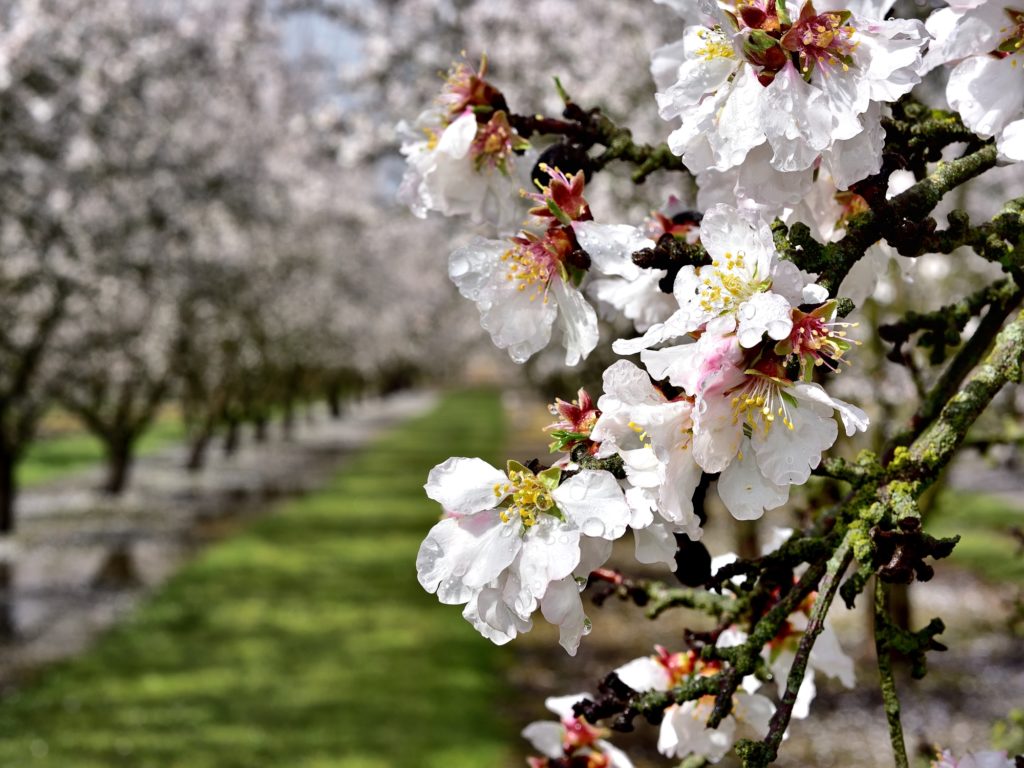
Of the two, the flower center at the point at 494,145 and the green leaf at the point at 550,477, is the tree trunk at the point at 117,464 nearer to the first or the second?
the flower center at the point at 494,145

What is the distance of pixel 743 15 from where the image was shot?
880mm

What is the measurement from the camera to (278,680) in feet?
25.8

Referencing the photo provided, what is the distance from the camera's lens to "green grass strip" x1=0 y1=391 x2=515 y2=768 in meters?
6.50

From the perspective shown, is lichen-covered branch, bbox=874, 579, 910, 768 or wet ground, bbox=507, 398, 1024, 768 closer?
lichen-covered branch, bbox=874, 579, 910, 768

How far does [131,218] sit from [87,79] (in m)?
2.09

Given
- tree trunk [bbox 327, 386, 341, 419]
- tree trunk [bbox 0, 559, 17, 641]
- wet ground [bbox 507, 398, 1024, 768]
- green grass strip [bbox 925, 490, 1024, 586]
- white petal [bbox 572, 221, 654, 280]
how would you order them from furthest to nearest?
tree trunk [bbox 327, 386, 341, 419], green grass strip [bbox 925, 490, 1024, 586], tree trunk [bbox 0, 559, 17, 641], wet ground [bbox 507, 398, 1024, 768], white petal [bbox 572, 221, 654, 280]

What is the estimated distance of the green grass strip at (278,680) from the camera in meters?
6.50

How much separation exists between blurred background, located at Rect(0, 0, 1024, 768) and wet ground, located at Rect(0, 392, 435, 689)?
65 millimetres

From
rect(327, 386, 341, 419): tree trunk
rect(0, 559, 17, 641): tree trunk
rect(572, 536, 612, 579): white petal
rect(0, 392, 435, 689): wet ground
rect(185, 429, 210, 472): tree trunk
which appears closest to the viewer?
rect(572, 536, 612, 579): white petal

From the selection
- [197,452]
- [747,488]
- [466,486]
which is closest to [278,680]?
[466,486]

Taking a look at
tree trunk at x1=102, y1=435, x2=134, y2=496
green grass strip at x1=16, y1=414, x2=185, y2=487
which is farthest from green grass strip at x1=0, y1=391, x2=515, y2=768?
green grass strip at x1=16, y1=414, x2=185, y2=487

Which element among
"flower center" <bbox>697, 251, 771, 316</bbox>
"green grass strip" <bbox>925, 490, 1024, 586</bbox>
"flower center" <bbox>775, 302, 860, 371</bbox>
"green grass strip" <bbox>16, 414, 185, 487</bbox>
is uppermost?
"flower center" <bbox>697, 251, 771, 316</bbox>

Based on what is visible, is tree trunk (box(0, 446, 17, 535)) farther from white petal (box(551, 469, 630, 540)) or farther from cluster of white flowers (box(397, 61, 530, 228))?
white petal (box(551, 469, 630, 540))

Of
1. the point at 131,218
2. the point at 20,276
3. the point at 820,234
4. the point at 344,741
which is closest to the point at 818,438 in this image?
the point at 820,234
